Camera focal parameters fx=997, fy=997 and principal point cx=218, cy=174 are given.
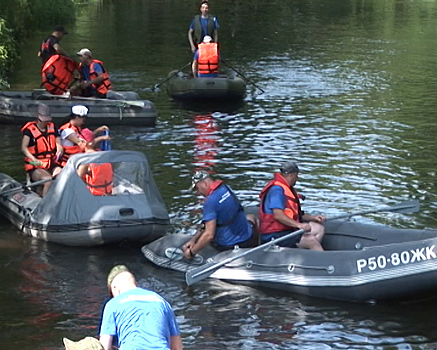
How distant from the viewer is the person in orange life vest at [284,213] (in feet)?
37.2

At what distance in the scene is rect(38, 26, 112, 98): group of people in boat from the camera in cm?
1923

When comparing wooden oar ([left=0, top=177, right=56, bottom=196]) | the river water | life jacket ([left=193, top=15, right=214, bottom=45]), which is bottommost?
the river water

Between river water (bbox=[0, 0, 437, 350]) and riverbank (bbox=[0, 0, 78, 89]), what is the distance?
49cm

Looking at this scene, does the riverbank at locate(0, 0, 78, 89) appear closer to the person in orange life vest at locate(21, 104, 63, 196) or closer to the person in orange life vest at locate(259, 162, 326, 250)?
the person in orange life vest at locate(21, 104, 63, 196)

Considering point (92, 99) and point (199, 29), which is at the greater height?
point (199, 29)

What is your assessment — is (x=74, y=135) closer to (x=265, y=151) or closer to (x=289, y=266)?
(x=289, y=266)

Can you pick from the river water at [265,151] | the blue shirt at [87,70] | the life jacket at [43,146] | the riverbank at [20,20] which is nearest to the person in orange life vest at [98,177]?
the river water at [265,151]

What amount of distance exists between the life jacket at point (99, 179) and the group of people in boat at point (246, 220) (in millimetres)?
1647

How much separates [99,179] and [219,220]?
7.00 feet

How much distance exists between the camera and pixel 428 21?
38938mm

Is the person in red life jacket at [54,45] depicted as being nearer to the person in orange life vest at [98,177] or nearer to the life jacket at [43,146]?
the life jacket at [43,146]

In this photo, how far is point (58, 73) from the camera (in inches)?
768

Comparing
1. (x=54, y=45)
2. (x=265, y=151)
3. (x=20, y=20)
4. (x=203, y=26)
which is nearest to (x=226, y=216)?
(x=265, y=151)

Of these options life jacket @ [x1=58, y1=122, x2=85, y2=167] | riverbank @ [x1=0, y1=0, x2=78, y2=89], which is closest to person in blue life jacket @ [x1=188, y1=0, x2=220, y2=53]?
riverbank @ [x1=0, y1=0, x2=78, y2=89]
